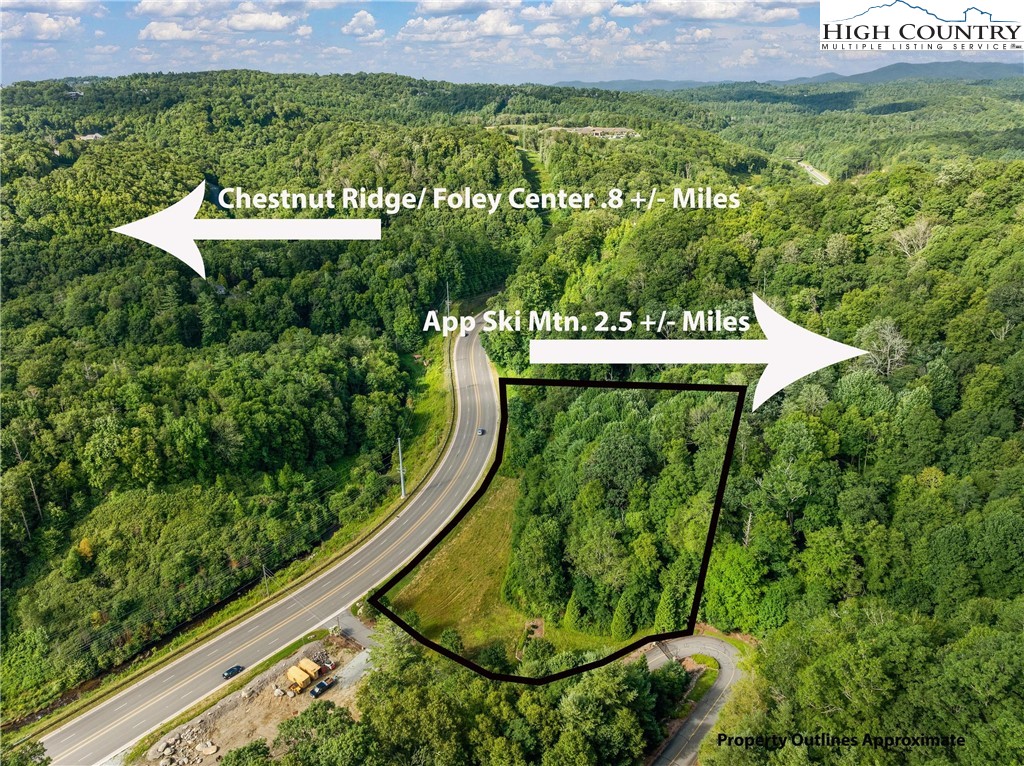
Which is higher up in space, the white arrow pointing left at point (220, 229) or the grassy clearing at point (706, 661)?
the white arrow pointing left at point (220, 229)

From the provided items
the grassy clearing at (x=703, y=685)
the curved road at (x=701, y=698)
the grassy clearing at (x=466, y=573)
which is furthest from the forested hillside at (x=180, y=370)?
the grassy clearing at (x=466, y=573)

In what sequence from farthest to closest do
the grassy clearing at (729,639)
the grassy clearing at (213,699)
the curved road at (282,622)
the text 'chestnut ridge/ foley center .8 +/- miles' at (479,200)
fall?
the text 'chestnut ridge/ foley center .8 +/- miles' at (479,200), the grassy clearing at (729,639), the curved road at (282,622), the grassy clearing at (213,699)

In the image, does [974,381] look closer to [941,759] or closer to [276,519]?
[941,759]

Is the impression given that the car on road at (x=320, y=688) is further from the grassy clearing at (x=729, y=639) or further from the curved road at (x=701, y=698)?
the grassy clearing at (x=729, y=639)

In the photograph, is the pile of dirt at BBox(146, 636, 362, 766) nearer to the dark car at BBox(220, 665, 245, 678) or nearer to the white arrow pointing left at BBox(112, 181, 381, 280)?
the dark car at BBox(220, 665, 245, 678)

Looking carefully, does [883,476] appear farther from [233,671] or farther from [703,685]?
[233,671]

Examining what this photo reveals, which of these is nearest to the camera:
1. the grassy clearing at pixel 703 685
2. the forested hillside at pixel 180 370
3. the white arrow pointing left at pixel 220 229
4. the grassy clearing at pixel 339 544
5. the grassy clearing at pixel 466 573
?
the grassy clearing at pixel 466 573

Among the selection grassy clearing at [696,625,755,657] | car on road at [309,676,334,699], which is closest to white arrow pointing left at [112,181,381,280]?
car on road at [309,676,334,699]

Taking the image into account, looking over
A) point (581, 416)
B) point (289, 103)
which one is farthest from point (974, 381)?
point (289, 103)
